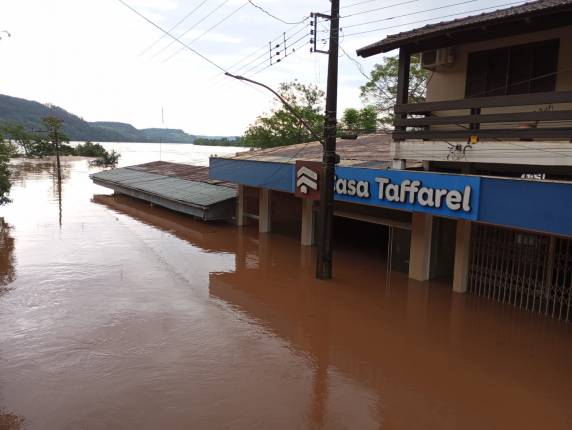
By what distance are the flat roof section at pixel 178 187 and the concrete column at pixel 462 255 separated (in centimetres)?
1240

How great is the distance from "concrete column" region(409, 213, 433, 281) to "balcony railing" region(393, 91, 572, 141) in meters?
2.41

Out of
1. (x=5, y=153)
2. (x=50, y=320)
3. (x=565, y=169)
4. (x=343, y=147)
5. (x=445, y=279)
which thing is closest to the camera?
(x=50, y=320)

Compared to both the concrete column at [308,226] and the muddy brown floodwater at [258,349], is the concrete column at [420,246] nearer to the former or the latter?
the muddy brown floodwater at [258,349]

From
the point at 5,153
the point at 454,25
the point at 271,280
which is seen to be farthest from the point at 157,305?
the point at 5,153

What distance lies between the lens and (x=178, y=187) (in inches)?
1039

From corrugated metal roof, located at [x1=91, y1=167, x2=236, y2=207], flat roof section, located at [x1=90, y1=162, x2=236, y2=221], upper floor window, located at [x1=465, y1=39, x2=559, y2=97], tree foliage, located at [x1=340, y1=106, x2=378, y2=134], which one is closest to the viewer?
upper floor window, located at [x1=465, y1=39, x2=559, y2=97]

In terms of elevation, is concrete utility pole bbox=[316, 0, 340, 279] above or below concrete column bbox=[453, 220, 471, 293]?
above

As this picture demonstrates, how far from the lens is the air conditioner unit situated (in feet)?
41.3

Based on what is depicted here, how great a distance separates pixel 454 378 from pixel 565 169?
20.1ft

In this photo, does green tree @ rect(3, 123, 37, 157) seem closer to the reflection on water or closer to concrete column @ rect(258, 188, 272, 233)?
concrete column @ rect(258, 188, 272, 233)

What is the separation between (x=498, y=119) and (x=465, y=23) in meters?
2.26

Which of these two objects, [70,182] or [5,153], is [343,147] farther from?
[70,182]

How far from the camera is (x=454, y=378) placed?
7809 millimetres

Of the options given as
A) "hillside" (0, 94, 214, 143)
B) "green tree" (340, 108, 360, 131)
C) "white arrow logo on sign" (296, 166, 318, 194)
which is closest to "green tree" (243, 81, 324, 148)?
"green tree" (340, 108, 360, 131)
